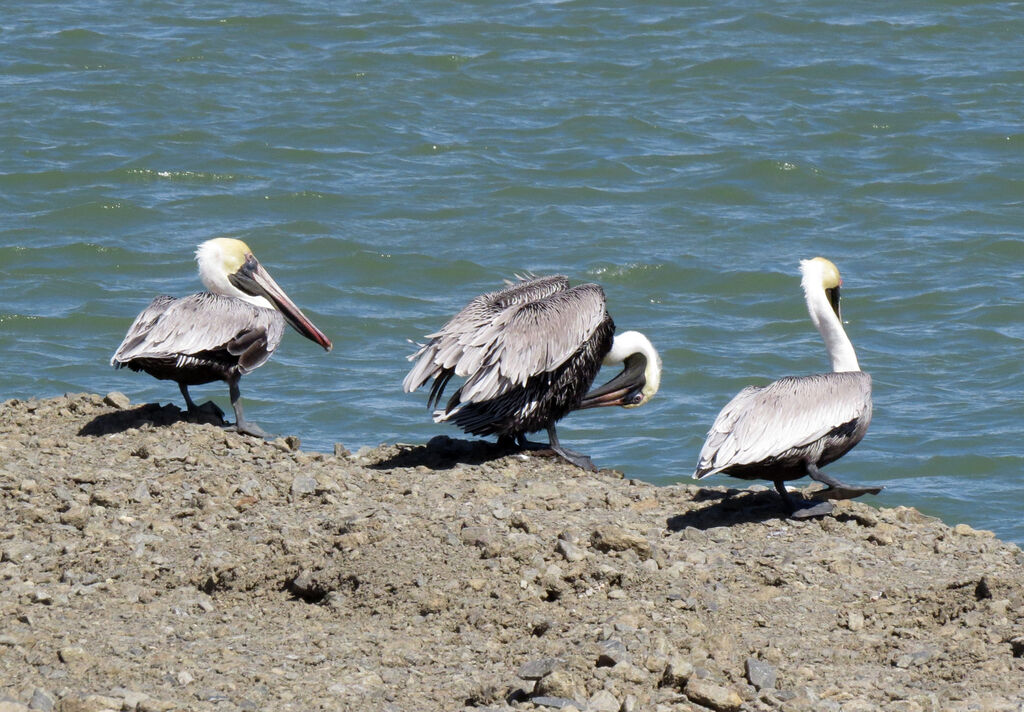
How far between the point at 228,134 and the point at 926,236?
718 centimetres

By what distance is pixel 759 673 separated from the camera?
4727mm

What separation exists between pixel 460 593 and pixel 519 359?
213cm

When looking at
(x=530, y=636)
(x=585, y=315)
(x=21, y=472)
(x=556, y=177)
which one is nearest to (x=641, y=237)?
(x=556, y=177)

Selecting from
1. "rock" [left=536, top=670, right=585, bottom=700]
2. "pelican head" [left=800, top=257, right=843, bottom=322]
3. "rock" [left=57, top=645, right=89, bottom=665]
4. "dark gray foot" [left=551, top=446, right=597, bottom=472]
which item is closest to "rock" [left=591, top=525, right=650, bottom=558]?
"rock" [left=536, top=670, right=585, bottom=700]

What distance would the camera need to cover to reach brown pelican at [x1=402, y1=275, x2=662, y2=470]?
287 inches

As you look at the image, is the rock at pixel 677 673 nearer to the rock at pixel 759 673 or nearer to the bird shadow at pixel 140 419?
the rock at pixel 759 673

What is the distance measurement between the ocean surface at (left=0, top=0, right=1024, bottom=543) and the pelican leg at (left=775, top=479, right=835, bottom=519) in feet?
9.00

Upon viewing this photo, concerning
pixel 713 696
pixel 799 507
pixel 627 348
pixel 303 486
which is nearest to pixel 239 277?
pixel 627 348

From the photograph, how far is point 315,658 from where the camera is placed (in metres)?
4.83

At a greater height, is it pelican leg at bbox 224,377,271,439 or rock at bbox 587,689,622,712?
rock at bbox 587,689,622,712

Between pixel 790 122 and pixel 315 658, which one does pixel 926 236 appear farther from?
pixel 315 658

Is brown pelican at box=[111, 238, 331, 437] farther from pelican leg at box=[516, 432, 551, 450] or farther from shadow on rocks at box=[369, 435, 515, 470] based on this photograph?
pelican leg at box=[516, 432, 551, 450]

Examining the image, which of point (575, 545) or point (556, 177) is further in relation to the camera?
point (556, 177)

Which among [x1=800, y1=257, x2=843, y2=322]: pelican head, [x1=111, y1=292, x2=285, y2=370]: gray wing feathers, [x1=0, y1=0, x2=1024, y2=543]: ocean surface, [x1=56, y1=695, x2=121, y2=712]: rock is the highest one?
[x1=800, y1=257, x2=843, y2=322]: pelican head
